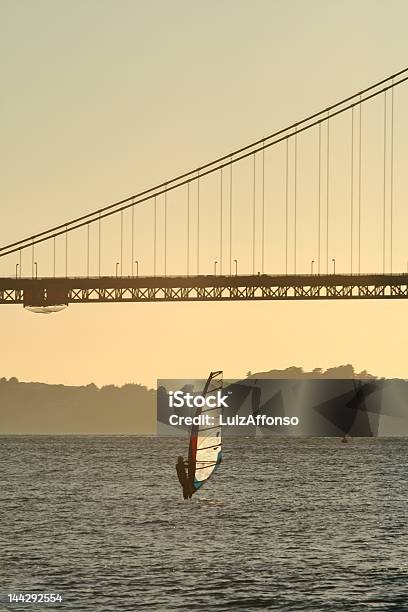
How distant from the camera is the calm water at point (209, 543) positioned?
123 ft

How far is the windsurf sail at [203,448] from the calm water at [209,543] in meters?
0.84

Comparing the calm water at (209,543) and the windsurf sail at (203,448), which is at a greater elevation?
the windsurf sail at (203,448)

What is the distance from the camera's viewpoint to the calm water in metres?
37.5

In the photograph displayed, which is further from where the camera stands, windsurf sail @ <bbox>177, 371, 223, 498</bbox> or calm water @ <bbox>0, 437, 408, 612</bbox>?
windsurf sail @ <bbox>177, 371, 223, 498</bbox>

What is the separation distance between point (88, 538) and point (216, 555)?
5558 mm

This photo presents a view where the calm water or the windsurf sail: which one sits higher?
the windsurf sail

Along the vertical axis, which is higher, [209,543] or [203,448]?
[203,448]

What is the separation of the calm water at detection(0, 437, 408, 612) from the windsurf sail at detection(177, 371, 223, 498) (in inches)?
32.9

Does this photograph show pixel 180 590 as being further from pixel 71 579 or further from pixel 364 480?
pixel 364 480

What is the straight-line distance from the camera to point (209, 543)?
48.5m

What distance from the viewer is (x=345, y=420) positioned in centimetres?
19088

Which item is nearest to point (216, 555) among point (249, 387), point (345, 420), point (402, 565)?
point (402, 565)

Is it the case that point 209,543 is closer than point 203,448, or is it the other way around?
point 209,543

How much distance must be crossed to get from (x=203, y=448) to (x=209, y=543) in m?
23.6
